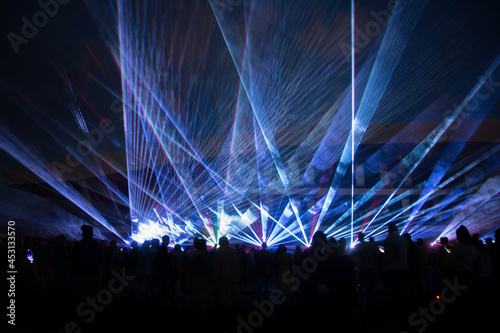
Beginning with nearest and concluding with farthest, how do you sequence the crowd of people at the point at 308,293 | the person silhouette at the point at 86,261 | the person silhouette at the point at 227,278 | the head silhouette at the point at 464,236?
the crowd of people at the point at 308,293 → the person silhouette at the point at 86,261 → the head silhouette at the point at 464,236 → the person silhouette at the point at 227,278

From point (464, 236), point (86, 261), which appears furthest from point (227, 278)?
point (464, 236)

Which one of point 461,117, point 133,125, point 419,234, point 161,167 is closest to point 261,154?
point 161,167

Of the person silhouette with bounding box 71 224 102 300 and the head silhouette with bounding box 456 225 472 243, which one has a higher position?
the person silhouette with bounding box 71 224 102 300

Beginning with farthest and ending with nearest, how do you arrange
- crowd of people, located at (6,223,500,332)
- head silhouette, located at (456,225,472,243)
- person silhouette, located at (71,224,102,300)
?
head silhouette, located at (456,225,472,243) < person silhouette, located at (71,224,102,300) < crowd of people, located at (6,223,500,332)

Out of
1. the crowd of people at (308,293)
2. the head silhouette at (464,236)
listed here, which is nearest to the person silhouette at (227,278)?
the crowd of people at (308,293)

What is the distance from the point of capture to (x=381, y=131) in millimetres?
21797

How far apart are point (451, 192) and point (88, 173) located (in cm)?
2590

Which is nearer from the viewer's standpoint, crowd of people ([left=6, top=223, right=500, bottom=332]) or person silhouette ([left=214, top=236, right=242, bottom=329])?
crowd of people ([left=6, top=223, right=500, bottom=332])

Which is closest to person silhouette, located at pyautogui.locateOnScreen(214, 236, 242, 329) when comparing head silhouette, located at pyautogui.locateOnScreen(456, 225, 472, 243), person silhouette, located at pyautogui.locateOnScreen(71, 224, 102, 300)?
person silhouette, located at pyautogui.locateOnScreen(71, 224, 102, 300)

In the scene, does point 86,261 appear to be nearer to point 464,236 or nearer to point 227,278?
point 227,278

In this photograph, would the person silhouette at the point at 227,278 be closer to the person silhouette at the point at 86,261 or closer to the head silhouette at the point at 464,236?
the person silhouette at the point at 86,261

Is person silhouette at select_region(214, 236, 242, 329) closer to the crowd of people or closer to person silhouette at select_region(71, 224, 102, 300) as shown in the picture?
the crowd of people

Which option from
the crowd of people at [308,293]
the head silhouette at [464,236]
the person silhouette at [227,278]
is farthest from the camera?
the person silhouette at [227,278]

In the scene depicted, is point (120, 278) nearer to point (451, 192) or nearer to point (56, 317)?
point (56, 317)
